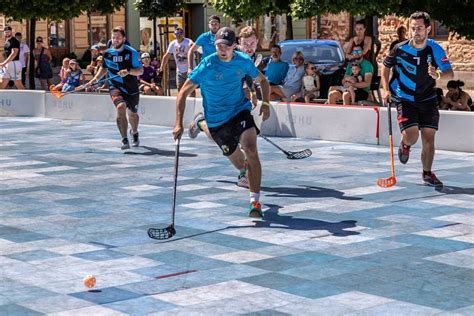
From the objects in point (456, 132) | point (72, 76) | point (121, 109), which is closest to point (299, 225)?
point (456, 132)

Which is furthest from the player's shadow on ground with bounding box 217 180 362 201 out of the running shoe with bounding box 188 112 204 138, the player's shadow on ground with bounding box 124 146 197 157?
the player's shadow on ground with bounding box 124 146 197 157

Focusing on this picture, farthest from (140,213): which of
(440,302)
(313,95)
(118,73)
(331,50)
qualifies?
(331,50)

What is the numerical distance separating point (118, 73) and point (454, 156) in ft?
16.7

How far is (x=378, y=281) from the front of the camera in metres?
8.78

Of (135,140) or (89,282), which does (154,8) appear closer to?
(135,140)

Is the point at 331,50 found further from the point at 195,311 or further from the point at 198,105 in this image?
the point at 195,311

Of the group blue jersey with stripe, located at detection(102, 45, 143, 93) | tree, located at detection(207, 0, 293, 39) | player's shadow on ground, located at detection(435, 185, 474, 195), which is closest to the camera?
player's shadow on ground, located at detection(435, 185, 474, 195)

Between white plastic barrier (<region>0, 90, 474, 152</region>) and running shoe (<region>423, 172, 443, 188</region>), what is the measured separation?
3263 mm

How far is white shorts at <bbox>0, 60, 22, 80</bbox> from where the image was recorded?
2839cm

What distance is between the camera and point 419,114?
536 inches

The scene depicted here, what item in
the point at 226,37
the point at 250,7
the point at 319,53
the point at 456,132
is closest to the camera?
the point at 226,37

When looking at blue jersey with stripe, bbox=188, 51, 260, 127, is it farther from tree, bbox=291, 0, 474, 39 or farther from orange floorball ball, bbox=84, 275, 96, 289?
tree, bbox=291, 0, 474, 39

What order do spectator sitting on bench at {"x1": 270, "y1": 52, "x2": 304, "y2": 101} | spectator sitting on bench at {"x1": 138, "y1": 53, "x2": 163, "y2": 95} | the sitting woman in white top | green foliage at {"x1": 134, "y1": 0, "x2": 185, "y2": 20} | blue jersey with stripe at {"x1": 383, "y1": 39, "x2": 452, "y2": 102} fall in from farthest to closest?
green foliage at {"x1": 134, "y1": 0, "x2": 185, "y2": 20}, spectator sitting on bench at {"x1": 138, "y1": 53, "x2": 163, "y2": 95}, the sitting woman in white top, spectator sitting on bench at {"x1": 270, "y1": 52, "x2": 304, "y2": 101}, blue jersey with stripe at {"x1": 383, "y1": 39, "x2": 452, "y2": 102}

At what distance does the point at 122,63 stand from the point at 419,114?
223 inches
